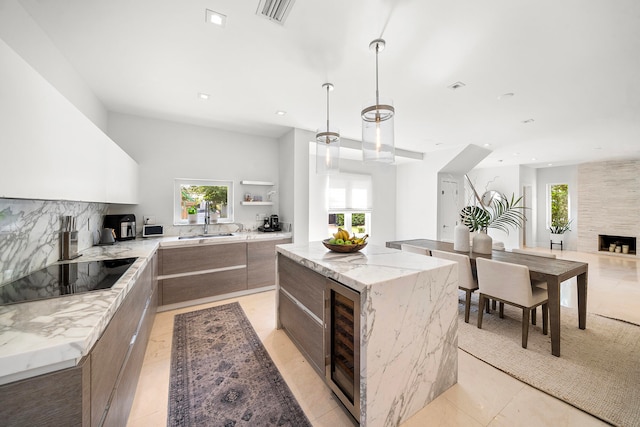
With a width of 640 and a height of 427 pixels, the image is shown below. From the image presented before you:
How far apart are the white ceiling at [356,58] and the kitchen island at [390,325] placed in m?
1.72

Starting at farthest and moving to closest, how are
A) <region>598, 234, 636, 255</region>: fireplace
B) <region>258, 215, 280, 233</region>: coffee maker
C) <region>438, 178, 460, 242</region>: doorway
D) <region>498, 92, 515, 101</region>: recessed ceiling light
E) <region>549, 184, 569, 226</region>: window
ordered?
1. <region>549, 184, 569, 226</region>: window
2. <region>598, 234, 636, 255</region>: fireplace
3. <region>438, 178, 460, 242</region>: doorway
4. <region>258, 215, 280, 233</region>: coffee maker
5. <region>498, 92, 515, 101</region>: recessed ceiling light

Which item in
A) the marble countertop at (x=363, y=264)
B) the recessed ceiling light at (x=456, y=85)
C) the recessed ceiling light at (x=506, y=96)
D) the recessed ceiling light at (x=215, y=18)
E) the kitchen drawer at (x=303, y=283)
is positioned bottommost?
the kitchen drawer at (x=303, y=283)

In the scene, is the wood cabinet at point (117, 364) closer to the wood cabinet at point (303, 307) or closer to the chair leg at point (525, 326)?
the wood cabinet at point (303, 307)

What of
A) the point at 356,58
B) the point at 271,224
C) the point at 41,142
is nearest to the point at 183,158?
the point at 271,224

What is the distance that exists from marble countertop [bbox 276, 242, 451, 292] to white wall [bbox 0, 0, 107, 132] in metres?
2.29

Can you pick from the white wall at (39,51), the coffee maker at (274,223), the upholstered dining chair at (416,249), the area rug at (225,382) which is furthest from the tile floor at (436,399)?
the white wall at (39,51)

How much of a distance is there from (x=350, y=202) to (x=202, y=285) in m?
3.40

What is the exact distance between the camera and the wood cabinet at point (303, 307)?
180 centimetres

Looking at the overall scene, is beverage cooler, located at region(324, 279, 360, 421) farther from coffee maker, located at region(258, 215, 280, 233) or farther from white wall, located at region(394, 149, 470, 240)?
white wall, located at region(394, 149, 470, 240)

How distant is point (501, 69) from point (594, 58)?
0.69m

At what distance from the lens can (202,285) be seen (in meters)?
3.27

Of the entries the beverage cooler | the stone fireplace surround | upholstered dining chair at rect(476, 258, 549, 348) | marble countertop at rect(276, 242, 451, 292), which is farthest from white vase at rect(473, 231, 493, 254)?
the stone fireplace surround

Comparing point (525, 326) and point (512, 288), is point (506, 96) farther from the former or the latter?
point (525, 326)

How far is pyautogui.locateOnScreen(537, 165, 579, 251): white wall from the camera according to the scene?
23.6ft
